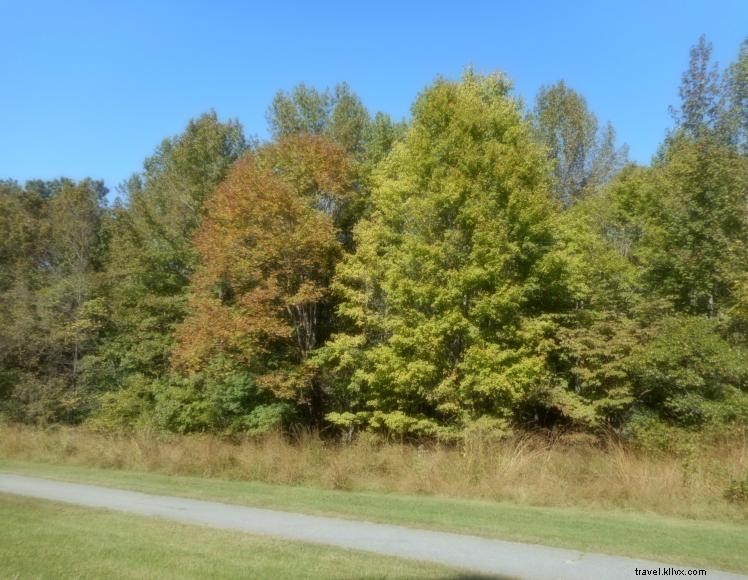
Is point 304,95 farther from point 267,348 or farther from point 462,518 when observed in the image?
point 462,518

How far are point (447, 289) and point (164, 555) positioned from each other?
15406 millimetres

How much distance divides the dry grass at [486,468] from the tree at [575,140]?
24359 millimetres

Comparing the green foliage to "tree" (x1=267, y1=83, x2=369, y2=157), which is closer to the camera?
the green foliage

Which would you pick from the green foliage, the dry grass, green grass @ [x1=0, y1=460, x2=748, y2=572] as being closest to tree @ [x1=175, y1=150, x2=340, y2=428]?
the dry grass

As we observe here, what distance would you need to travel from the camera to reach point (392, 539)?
30.5 ft

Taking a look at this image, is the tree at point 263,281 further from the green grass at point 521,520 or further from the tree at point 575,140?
the tree at point 575,140

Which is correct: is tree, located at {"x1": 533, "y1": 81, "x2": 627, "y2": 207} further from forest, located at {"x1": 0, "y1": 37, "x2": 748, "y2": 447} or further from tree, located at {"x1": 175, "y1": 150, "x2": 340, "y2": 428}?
tree, located at {"x1": 175, "y1": 150, "x2": 340, "y2": 428}

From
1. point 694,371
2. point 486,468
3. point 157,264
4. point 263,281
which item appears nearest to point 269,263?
point 263,281

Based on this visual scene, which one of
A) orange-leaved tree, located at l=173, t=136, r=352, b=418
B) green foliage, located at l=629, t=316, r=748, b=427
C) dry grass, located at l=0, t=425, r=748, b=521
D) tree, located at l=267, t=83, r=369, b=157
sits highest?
tree, located at l=267, t=83, r=369, b=157

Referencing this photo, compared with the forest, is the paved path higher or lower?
lower

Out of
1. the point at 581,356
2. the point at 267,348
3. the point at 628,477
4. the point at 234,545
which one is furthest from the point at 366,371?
the point at 234,545

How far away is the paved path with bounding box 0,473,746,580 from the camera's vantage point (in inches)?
303

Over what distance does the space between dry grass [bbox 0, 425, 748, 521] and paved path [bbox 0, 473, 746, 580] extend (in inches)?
167

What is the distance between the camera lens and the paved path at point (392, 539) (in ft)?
25.3
